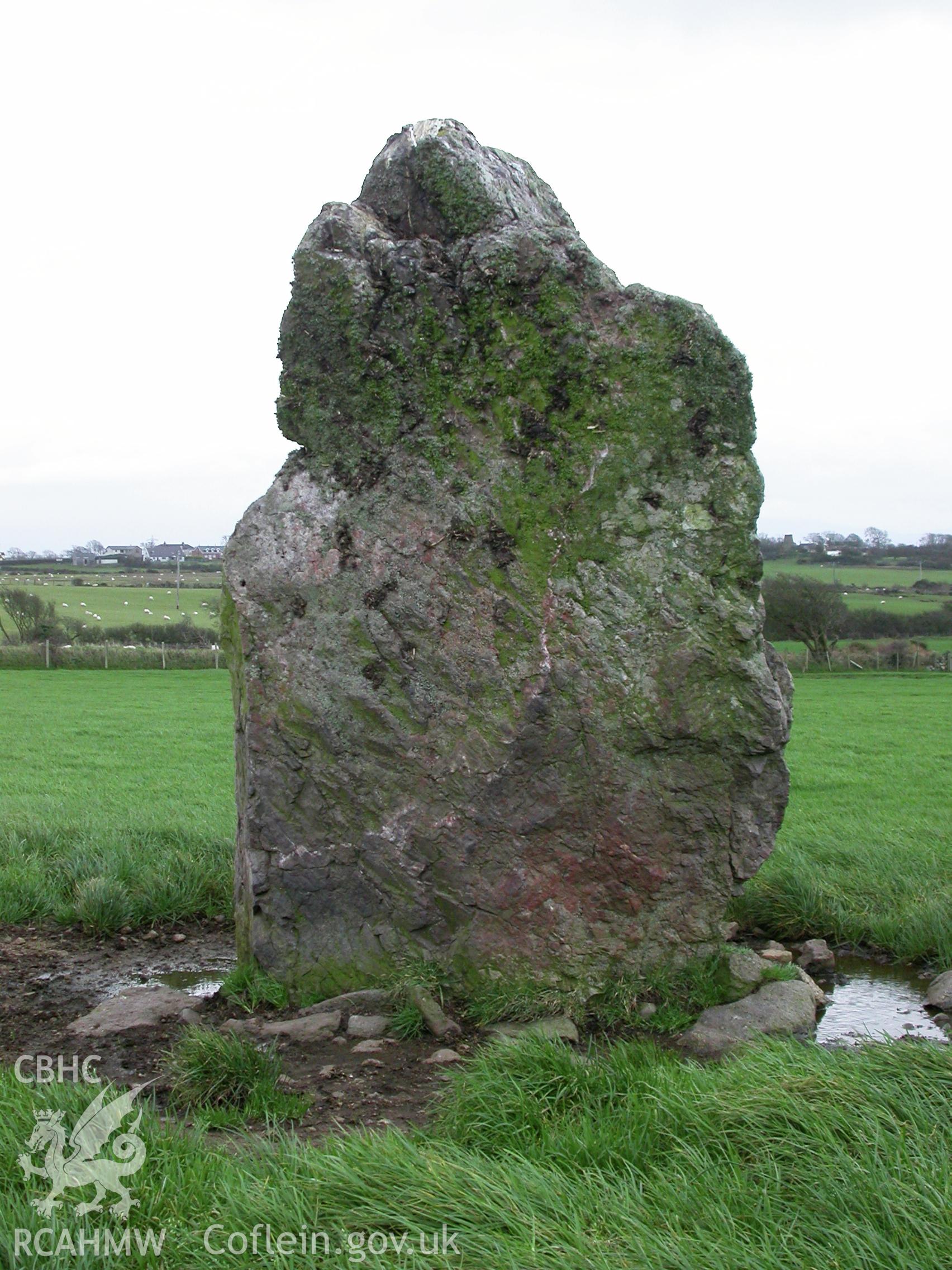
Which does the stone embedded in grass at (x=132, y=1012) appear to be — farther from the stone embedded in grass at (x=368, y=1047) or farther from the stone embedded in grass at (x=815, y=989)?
the stone embedded in grass at (x=815, y=989)

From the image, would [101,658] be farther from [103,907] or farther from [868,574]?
[868,574]

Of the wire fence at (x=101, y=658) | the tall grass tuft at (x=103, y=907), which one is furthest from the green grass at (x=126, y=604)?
the tall grass tuft at (x=103, y=907)

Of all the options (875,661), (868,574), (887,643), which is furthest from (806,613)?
(868,574)

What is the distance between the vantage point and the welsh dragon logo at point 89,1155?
3.65 metres

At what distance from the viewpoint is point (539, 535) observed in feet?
20.7

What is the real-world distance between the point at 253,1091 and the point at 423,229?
4927 millimetres

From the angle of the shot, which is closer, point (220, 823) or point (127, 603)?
point (220, 823)

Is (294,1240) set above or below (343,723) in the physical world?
below

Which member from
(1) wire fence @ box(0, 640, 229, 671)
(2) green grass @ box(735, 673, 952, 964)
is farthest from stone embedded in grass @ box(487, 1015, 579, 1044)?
(1) wire fence @ box(0, 640, 229, 671)

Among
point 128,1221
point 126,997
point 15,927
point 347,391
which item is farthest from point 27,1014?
point 347,391

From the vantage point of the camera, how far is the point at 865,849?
30.3 ft

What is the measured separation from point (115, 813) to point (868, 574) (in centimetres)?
6492

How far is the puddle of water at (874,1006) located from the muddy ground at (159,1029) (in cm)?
205

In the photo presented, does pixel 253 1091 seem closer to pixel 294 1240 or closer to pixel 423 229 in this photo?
pixel 294 1240
